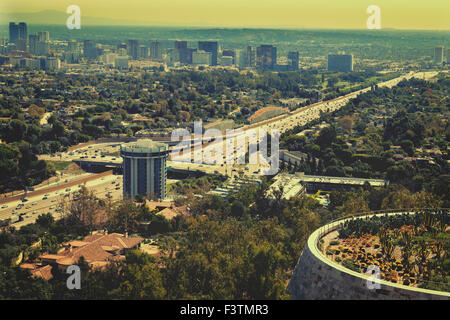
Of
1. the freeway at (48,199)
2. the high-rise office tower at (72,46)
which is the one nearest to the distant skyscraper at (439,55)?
the high-rise office tower at (72,46)

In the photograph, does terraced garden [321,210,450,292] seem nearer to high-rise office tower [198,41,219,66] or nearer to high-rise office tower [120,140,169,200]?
high-rise office tower [120,140,169,200]

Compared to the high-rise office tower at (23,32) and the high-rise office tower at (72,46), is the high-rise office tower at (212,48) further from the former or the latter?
the high-rise office tower at (23,32)

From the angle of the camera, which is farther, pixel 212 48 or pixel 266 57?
pixel 212 48

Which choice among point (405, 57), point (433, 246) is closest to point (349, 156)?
point (433, 246)

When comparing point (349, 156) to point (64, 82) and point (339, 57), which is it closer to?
point (64, 82)

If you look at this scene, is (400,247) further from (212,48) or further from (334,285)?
(212,48)

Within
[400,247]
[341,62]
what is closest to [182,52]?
[341,62]

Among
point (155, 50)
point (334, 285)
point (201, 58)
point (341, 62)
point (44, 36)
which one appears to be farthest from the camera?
point (155, 50)
